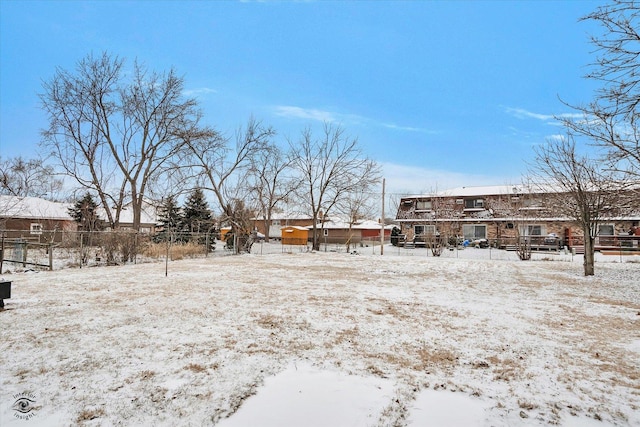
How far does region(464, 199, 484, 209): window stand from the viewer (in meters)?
35.5

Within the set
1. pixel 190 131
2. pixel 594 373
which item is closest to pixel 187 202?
pixel 190 131

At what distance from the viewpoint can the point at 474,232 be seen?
34.4 meters

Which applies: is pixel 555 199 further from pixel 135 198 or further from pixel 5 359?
pixel 135 198

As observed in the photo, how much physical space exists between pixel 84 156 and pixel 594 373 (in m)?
24.1

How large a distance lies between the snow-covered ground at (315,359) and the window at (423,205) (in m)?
29.0

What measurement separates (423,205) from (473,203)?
4.98 metres

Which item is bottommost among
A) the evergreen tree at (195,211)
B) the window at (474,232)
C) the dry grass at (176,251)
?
the dry grass at (176,251)

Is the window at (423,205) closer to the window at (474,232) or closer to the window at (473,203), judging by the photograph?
the window at (473,203)

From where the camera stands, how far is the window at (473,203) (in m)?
35.5

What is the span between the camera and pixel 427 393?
3404 mm

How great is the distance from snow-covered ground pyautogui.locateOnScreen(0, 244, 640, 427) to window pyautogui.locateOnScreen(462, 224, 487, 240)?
1060 inches

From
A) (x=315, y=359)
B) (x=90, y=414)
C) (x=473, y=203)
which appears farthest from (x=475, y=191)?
(x=90, y=414)

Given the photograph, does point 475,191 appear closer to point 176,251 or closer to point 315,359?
point 176,251

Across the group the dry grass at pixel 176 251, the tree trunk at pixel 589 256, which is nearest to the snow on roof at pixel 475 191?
the tree trunk at pixel 589 256
